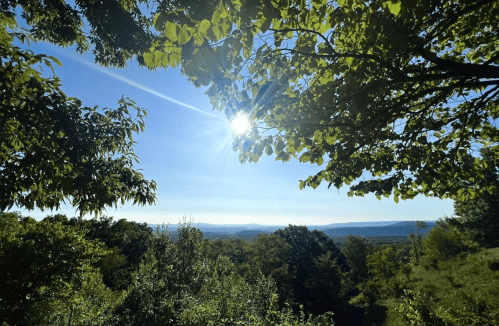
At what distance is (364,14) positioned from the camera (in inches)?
132

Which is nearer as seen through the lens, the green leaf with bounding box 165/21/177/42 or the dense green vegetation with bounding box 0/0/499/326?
the green leaf with bounding box 165/21/177/42

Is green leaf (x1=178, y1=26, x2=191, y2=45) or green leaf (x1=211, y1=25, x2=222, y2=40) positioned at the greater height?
green leaf (x1=211, y1=25, x2=222, y2=40)

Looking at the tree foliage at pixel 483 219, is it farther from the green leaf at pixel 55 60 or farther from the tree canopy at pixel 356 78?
the green leaf at pixel 55 60

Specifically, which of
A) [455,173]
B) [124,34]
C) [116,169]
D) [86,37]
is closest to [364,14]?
[455,173]

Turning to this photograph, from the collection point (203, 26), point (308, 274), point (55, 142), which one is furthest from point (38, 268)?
point (308, 274)

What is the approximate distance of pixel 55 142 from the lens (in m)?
4.02

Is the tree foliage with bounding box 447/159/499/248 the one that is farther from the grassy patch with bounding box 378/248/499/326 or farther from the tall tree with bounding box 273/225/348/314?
the tall tree with bounding box 273/225/348/314

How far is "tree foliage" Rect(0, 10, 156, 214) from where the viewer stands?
3314mm

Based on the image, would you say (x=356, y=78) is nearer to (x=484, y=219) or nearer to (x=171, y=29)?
(x=171, y=29)

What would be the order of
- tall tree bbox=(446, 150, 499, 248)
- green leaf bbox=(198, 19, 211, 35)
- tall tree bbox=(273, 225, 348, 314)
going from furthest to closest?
tall tree bbox=(273, 225, 348, 314), tall tree bbox=(446, 150, 499, 248), green leaf bbox=(198, 19, 211, 35)

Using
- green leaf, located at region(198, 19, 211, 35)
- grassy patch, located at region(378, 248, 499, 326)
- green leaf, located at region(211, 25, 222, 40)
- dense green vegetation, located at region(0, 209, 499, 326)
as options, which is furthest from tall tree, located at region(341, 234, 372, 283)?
green leaf, located at region(198, 19, 211, 35)

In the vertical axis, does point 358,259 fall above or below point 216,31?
below

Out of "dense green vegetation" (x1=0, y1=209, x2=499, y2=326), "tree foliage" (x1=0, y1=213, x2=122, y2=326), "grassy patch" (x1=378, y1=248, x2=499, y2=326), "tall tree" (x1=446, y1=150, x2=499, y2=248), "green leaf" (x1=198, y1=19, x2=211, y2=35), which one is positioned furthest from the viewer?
"tall tree" (x1=446, y1=150, x2=499, y2=248)

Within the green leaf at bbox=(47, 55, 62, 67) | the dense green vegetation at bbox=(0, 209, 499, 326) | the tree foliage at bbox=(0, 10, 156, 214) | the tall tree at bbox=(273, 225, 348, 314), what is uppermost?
the green leaf at bbox=(47, 55, 62, 67)
